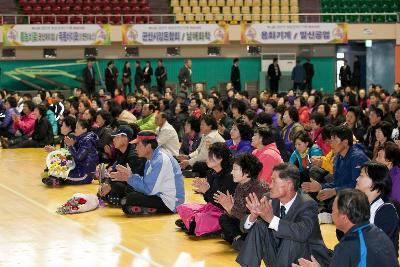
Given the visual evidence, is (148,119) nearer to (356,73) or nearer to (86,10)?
(86,10)

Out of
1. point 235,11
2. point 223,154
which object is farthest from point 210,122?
point 235,11

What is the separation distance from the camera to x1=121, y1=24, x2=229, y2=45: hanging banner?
1126 inches

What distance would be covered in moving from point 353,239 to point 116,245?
180 inches

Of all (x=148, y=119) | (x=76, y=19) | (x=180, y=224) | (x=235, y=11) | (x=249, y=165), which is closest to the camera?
(x=249, y=165)

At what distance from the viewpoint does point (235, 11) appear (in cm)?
3155

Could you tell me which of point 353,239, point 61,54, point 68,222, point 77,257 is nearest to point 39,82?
point 61,54

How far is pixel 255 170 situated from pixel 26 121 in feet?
39.1

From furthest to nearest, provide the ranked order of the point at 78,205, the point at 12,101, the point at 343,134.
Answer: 1. the point at 12,101
2. the point at 78,205
3. the point at 343,134

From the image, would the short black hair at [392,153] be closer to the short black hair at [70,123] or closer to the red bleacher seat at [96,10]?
the short black hair at [70,123]

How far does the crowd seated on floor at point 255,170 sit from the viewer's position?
252 inches

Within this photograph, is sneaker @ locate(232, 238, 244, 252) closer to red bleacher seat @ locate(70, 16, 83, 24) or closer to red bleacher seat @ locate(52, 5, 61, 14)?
red bleacher seat @ locate(70, 16, 83, 24)

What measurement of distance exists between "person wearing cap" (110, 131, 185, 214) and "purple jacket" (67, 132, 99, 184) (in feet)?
8.54

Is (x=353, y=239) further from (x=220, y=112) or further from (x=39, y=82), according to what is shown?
(x=39, y=82)

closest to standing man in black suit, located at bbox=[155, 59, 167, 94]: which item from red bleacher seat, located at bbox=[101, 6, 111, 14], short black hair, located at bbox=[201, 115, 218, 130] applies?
red bleacher seat, located at bbox=[101, 6, 111, 14]
